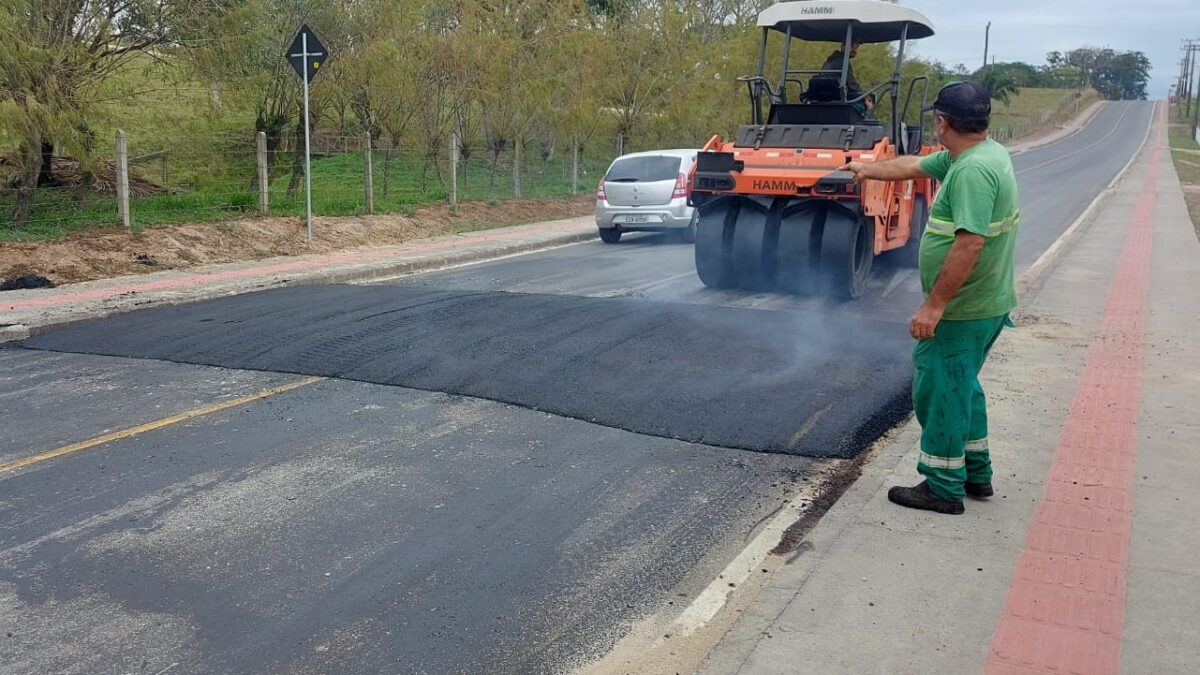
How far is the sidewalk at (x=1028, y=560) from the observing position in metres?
3.57

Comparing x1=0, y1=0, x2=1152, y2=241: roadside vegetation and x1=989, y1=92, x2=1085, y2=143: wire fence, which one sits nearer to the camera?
x1=0, y1=0, x2=1152, y2=241: roadside vegetation

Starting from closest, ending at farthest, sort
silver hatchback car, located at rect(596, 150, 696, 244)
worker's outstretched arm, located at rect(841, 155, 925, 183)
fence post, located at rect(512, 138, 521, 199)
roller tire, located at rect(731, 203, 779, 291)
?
worker's outstretched arm, located at rect(841, 155, 925, 183) → roller tire, located at rect(731, 203, 779, 291) → silver hatchback car, located at rect(596, 150, 696, 244) → fence post, located at rect(512, 138, 521, 199)

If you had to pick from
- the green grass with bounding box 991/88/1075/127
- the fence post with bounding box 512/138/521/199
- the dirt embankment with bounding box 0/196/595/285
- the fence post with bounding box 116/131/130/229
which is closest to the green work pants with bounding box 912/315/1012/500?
the dirt embankment with bounding box 0/196/595/285

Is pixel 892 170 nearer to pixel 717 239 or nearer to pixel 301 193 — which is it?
pixel 717 239

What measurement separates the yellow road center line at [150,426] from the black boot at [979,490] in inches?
173

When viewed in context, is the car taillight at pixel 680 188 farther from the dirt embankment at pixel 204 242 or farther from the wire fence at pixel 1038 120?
the wire fence at pixel 1038 120

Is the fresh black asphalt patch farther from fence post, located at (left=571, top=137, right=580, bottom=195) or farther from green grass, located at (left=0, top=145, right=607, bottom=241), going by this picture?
fence post, located at (left=571, top=137, right=580, bottom=195)

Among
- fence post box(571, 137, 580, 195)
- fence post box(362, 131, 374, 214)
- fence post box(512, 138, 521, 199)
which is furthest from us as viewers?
fence post box(571, 137, 580, 195)

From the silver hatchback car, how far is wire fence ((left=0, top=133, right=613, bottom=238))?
400 centimetres

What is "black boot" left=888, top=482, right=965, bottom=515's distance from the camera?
491cm

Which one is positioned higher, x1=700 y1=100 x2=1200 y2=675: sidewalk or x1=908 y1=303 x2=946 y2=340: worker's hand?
x1=908 y1=303 x2=946 y2=340: worker's hand

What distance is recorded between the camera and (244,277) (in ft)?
40.9

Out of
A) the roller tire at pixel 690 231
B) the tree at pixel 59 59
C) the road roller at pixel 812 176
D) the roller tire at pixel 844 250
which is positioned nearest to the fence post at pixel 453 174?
the roller tire at pixel 690 231

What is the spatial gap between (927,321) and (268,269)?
10.2 meters
